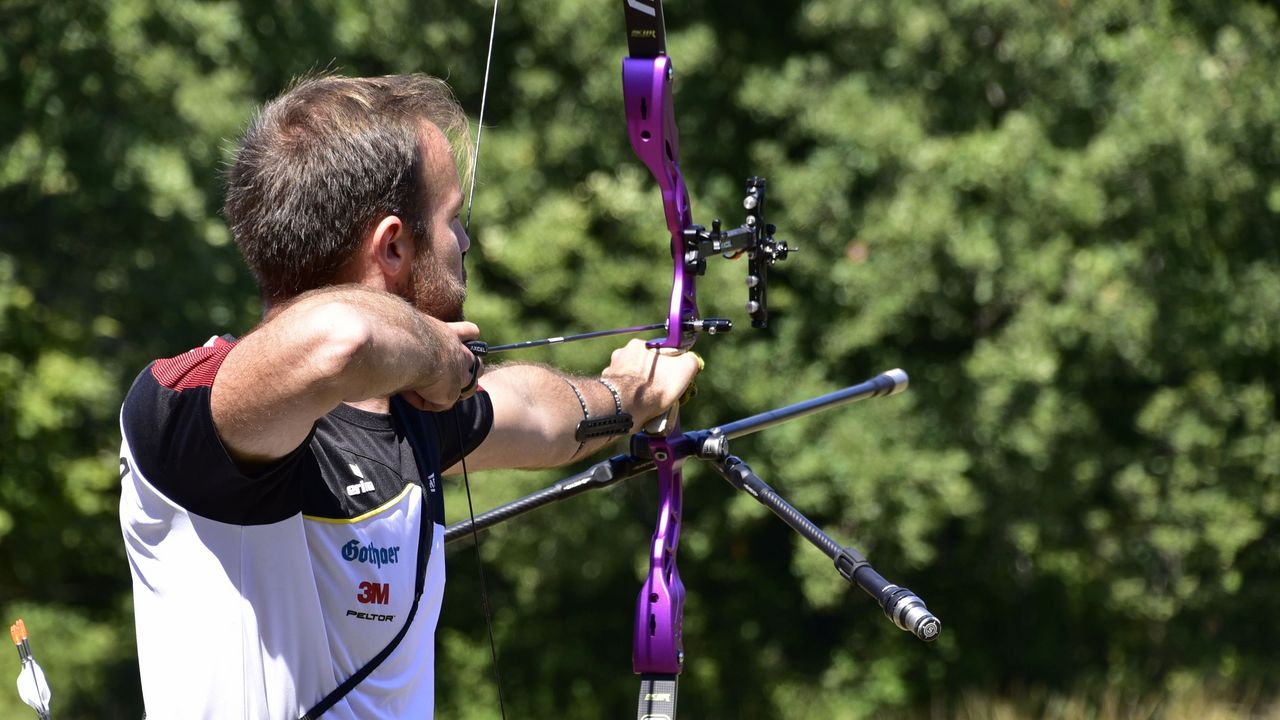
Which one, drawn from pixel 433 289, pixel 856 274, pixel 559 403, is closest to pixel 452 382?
pixel 433 289

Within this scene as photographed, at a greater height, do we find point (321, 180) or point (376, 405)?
point (321, 180)

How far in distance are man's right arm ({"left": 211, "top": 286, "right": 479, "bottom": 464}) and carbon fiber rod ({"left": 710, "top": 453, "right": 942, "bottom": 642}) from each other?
709 mm

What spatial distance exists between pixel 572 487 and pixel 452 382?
29.1 inches

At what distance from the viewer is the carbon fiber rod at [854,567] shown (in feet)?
6.00

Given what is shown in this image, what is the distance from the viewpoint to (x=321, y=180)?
167cm

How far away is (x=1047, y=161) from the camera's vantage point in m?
6.29

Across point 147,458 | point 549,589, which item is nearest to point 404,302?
point 147,458

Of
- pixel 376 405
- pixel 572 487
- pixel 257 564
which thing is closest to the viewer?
pixel 257 564

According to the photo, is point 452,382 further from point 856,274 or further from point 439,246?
point 856,274

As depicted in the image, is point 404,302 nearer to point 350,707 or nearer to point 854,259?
point 350,707

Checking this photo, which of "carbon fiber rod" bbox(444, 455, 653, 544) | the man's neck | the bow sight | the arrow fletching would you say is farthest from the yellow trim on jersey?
the bow sight

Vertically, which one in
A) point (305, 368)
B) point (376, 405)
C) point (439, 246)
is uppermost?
point (439, 246)

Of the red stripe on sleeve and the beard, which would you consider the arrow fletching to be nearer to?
the red stripe on sleeve

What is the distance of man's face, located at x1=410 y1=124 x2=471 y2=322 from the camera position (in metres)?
1.75
